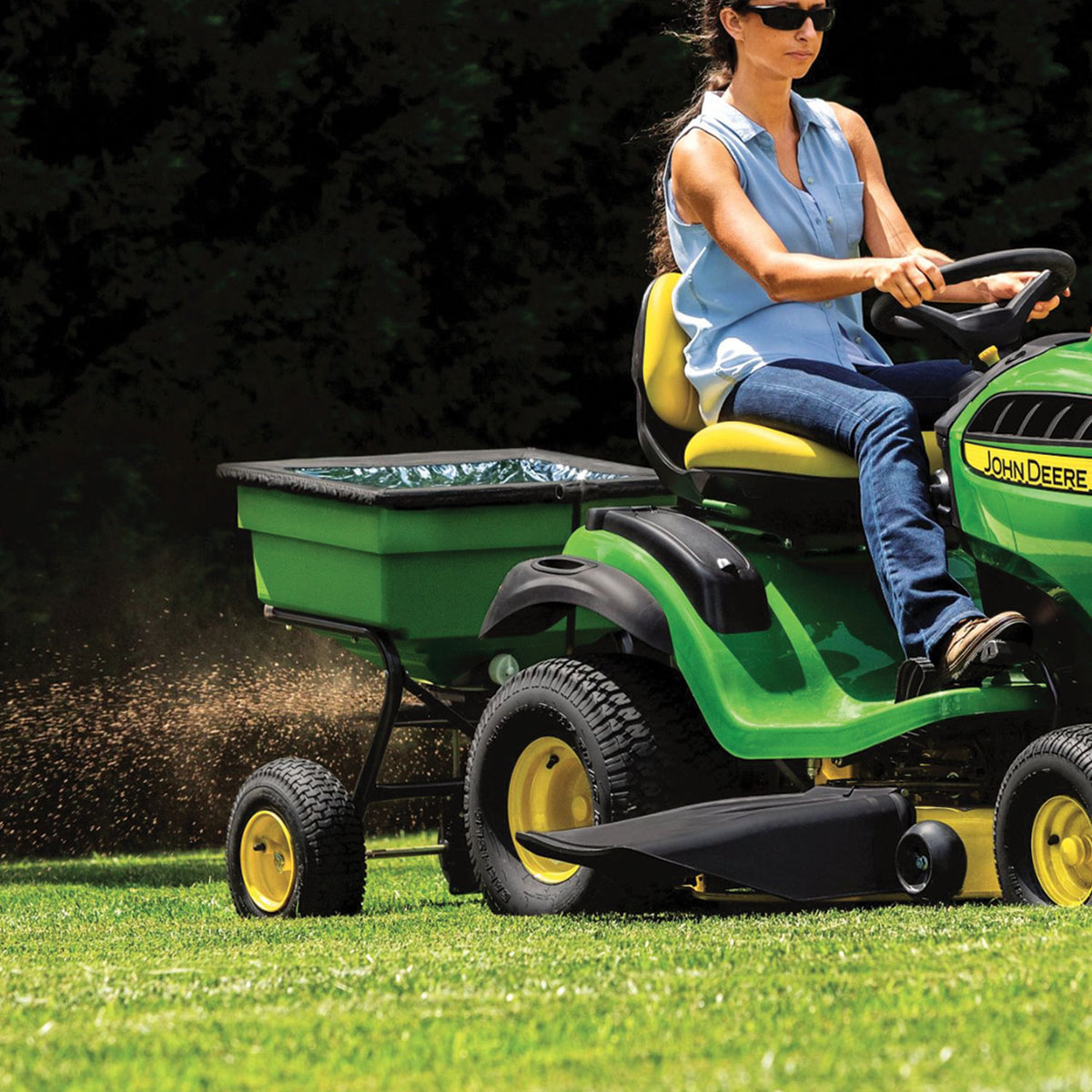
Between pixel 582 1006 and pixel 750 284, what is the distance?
238cm

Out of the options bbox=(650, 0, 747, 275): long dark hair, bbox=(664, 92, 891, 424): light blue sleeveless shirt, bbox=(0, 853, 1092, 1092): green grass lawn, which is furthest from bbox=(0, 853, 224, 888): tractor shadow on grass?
bbox=(664, 92, 891, 424): light blue sleeveless shirt

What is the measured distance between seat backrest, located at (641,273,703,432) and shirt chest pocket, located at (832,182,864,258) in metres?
0.42

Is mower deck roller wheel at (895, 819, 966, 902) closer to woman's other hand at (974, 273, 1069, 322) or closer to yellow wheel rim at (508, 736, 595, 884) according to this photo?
yellow wheel rim at (508, 736, 595, 884)

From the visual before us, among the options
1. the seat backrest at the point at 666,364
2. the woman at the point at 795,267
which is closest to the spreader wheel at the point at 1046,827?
the woman at the point at 795,267

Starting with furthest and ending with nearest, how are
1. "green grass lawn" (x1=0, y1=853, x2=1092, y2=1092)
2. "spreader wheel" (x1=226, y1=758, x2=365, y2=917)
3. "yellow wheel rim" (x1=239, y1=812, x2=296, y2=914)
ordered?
"yellow wheel rim" (x1=239, y1=812, x2=296, y2=914) → "spreader wheel" (x1=226, y1=758, x2=365, y2=917) → "green grass lawn" (x1=0, y1=853, x2=1092, y2=1092)

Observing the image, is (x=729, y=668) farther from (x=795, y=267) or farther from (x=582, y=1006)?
(x=582, y=1006)

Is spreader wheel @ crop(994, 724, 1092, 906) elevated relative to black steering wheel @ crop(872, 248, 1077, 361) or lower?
lower

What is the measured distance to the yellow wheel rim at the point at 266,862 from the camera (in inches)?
248

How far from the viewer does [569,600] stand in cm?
545

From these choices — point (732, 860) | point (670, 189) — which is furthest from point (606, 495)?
point (732, 860)

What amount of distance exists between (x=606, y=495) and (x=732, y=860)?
1.86 meters

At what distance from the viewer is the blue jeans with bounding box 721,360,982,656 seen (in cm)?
467

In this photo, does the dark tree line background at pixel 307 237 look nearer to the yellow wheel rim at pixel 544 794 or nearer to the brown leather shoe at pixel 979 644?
the yellow wheel rim at pixel 544 794

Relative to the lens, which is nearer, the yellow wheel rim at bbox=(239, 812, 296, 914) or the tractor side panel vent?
the tractor side panel vent
